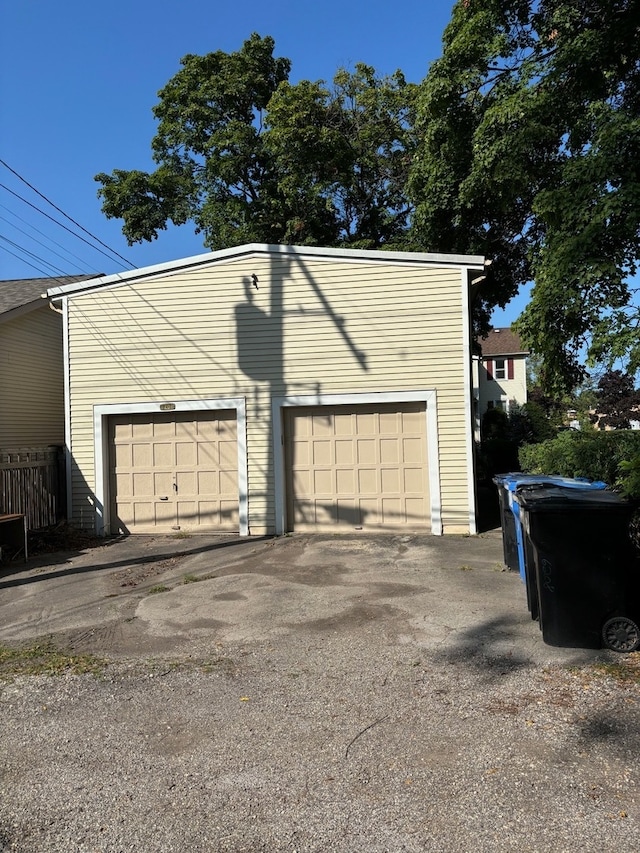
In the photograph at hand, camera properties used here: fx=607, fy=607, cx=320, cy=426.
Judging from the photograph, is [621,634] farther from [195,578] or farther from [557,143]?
[557,143]

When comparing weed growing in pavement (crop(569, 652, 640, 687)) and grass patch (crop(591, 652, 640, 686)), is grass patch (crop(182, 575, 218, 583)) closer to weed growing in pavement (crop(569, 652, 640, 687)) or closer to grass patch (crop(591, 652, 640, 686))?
weed growing in pavement (crop(569, 652, 640, 687))

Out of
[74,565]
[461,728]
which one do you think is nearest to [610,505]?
[461,728]

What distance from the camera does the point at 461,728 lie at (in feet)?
11.3

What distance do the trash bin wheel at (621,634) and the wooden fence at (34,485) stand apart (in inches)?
337

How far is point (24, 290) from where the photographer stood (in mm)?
14164

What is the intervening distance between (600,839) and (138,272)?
33.4ft

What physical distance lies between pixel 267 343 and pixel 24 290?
739 centimetres

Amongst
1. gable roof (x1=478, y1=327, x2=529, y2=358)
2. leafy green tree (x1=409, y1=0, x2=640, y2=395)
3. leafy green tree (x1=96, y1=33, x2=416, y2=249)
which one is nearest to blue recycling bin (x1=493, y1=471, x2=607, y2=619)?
leafy green tree (x1=409, y1=0, x2=640, y2=395)

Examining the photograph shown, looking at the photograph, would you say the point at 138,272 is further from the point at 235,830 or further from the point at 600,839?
the point at 600,839

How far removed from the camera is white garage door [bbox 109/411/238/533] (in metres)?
10.4

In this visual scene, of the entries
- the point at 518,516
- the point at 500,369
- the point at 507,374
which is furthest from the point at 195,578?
the point at 500,369

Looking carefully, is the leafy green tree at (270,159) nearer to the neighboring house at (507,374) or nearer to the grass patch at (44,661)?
the grass patch at (44,661)

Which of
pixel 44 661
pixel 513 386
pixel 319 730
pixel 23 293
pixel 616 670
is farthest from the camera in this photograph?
pixel 513 386

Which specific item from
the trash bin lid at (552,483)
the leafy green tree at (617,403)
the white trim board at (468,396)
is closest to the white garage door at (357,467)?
the white trim board at (468,396)
